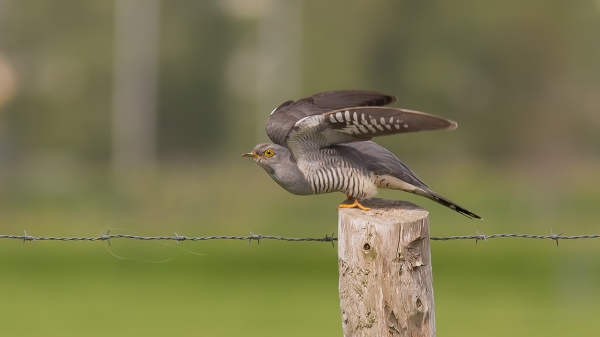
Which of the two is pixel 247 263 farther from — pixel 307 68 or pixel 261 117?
pixel 307 68

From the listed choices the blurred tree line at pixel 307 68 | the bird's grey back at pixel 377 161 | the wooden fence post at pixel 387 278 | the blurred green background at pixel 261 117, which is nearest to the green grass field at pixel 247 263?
the blurred green background at pixel 261 117

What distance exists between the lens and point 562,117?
31.9 m

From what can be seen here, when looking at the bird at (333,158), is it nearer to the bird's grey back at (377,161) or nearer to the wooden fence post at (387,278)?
the bird's grey back at (377,161)

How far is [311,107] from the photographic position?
487cm

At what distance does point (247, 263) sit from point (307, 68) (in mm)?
11933

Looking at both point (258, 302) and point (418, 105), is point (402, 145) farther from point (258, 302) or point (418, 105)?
point (258, 302)

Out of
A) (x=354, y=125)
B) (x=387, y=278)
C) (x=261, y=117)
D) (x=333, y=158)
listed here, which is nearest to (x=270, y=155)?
(x=333, y=158)

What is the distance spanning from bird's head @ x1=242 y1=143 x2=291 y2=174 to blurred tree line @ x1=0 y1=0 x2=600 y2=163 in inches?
1081

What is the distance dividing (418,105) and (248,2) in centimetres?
812

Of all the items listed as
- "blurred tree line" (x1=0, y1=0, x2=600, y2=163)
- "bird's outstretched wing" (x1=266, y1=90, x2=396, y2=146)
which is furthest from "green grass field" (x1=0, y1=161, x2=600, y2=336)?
"bird's outstretched wing" (x1=266, y1=90, x2=396, y2=146)

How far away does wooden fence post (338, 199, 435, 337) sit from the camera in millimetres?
3389

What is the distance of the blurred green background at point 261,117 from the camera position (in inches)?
932

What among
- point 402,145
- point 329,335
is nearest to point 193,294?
point 329,335

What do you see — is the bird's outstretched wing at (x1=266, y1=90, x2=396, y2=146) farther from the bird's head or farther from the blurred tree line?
the blurred tree line
